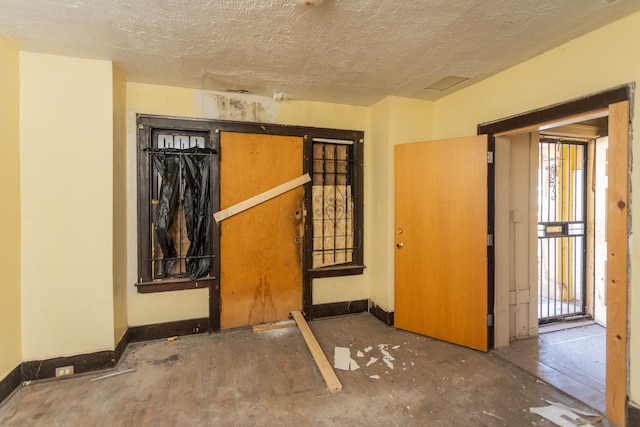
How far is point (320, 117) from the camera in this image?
11.4 ft

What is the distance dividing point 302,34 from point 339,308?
2844 millimetres

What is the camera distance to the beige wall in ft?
9.43

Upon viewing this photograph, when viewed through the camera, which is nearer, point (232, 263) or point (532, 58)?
point (532, 58)

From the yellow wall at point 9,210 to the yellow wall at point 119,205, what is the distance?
1.98ft

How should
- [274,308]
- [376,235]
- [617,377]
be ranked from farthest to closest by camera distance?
[376,235] < [274,308] < [617,377]

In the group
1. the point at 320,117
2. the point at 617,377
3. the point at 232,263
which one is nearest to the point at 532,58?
the point at 320,117

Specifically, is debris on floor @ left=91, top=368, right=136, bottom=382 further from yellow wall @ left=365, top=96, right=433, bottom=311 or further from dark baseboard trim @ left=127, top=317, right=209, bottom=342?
yellow wall @ left=365, top=96, right=433, bottom=311

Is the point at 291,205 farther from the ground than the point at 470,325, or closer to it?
farther from the ground

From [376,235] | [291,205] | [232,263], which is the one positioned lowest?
[232,263]

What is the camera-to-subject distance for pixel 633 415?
70.8 inches

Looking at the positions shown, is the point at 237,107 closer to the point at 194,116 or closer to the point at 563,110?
the point at 194,116

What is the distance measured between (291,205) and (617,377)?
2876 mm

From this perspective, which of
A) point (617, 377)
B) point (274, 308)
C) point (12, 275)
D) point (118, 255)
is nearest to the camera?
point (617, 377)

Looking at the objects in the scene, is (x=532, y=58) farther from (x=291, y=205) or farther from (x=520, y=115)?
(x=291, y=205)
